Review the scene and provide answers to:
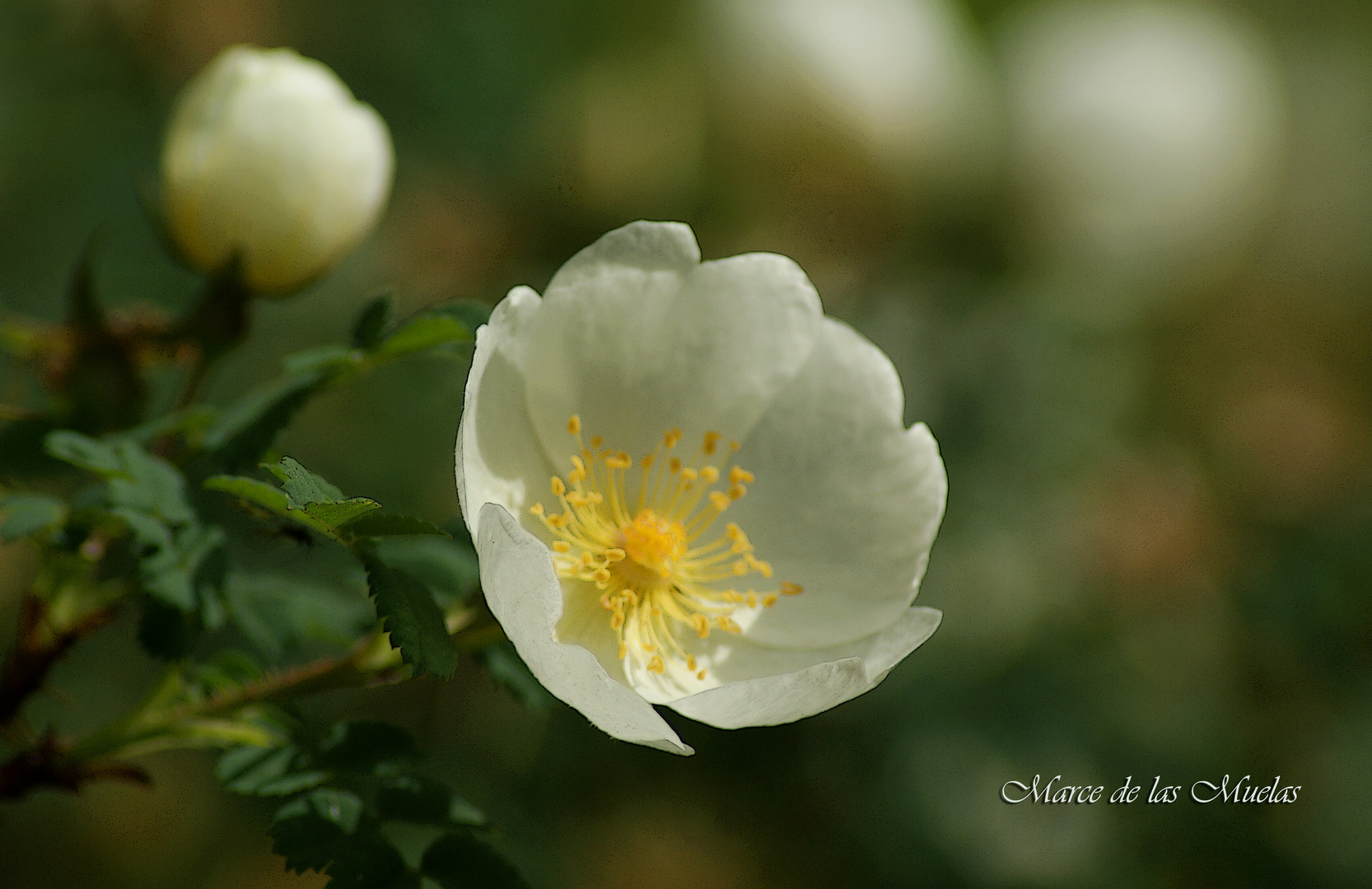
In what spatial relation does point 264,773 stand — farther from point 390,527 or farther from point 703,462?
point 703,462

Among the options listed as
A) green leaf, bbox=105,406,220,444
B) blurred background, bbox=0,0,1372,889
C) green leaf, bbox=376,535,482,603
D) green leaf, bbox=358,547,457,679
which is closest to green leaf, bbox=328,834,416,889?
green leaf, bbox=358,547,457,679

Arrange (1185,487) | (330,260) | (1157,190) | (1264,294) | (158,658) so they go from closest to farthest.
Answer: (158,658), (330,260), (1185,487), (1157,190), (1264,294)

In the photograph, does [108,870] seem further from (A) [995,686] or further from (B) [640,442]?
(B) [640,442]

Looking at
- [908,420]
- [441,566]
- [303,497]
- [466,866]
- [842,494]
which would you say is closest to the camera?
[303,497]

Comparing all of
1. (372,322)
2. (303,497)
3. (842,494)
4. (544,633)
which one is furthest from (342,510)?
(842,494)

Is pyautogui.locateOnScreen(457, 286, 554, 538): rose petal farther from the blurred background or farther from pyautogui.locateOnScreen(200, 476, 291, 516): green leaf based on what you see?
the blurred background

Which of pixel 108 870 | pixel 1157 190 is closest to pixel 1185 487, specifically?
pixel 1157 190
